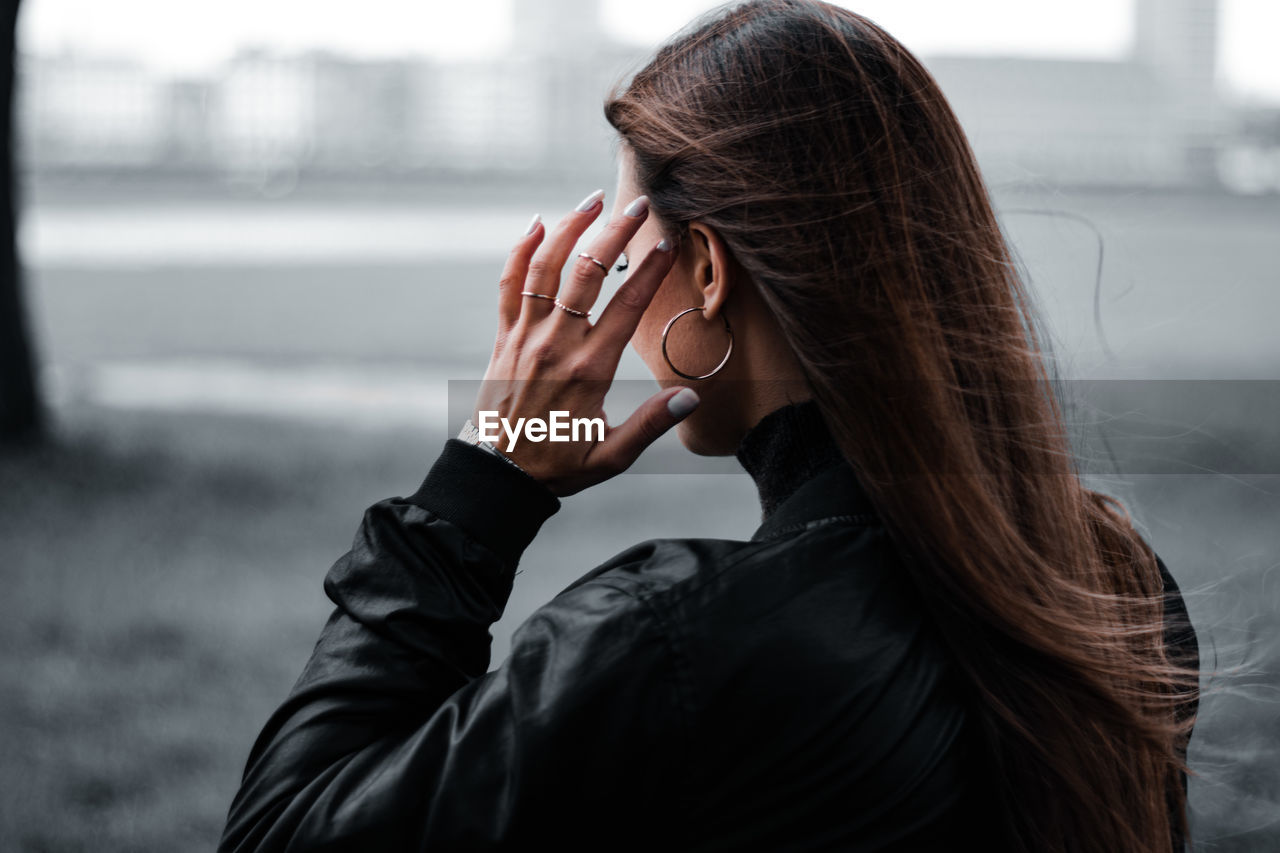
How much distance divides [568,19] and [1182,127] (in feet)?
56.7

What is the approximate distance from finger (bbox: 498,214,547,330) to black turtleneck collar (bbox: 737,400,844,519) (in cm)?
33

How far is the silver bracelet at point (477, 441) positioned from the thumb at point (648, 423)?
0.40ft

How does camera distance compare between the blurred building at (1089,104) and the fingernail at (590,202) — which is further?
the blurred building at (1089,104)

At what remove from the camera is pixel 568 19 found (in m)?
27.3

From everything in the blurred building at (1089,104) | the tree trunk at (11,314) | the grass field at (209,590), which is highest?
the blurred building at (1089,104)

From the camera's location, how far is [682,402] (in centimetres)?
134

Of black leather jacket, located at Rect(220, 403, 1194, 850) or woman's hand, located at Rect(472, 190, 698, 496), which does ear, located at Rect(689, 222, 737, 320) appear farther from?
black leather jacket, located at Rect(220, 403, 1194, 850)

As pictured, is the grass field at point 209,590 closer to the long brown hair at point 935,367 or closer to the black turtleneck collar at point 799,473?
the long brown hair at point 935,367

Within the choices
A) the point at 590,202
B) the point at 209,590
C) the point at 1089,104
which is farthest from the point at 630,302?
the point at 1089,104

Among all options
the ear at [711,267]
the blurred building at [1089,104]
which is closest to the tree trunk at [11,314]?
the blurred building at [1089,104]

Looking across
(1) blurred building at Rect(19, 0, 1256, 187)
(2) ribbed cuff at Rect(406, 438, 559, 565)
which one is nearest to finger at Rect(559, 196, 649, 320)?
(2) ribbed cuff at Rect(406, 438, 559, 565)

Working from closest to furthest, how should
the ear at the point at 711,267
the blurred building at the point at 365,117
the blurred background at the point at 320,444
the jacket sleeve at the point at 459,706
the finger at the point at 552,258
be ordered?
the jacket sleeve at the point at 459,706 → the ear at the point at 711,267 → the finger at the point at 552,258 → the blurred background at the point at 320,444 → the blurred building at the point at 365,117

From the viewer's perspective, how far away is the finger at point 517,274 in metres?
1.41

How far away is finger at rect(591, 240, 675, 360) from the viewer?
4.41 ft
